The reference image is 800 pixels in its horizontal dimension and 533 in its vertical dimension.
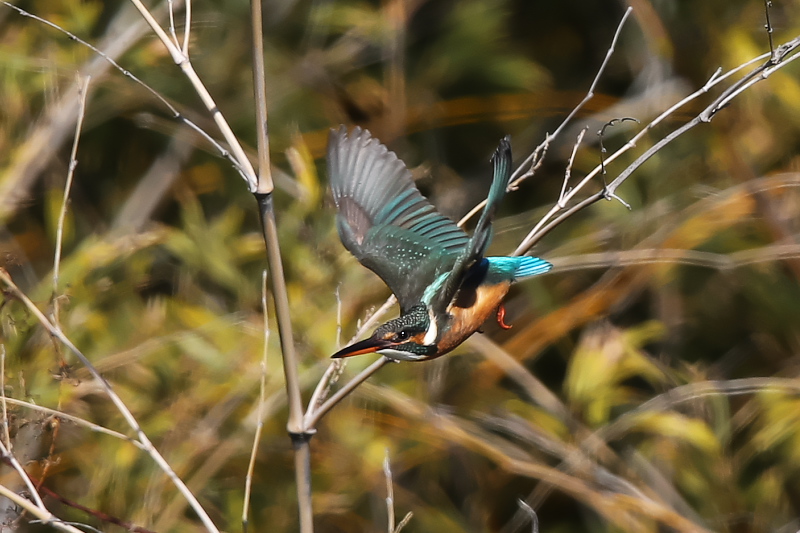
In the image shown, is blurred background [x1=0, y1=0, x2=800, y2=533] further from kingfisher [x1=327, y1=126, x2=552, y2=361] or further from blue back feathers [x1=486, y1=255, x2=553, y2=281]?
blue back feathers [x1=486, y1=255, x2=553, y2=281]

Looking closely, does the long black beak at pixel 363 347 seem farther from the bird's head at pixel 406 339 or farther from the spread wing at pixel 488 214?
the spread wing at pixel 488 214

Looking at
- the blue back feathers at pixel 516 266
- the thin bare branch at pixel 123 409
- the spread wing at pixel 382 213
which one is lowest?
the thin bare branch at pixel 123 409

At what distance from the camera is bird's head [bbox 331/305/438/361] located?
51.6 inches

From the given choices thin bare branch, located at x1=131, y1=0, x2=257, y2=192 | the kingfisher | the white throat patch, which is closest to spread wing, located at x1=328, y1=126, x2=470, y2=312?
the kingfisher

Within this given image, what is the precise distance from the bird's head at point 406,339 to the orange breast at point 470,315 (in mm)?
22

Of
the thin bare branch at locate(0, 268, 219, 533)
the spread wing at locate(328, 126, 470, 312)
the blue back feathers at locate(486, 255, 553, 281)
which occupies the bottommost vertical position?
the thin bare branch at locate(0, 268, 219, 533)

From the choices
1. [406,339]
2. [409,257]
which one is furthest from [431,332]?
[409,257]

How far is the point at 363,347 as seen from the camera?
1287 mm

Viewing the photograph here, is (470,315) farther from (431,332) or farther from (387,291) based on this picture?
(387,291)

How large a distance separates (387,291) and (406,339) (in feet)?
3.77

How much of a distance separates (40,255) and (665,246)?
2.15 meters

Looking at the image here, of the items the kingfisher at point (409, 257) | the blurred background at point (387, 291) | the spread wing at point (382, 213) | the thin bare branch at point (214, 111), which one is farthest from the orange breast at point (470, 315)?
the blurred background at point (387, 291)

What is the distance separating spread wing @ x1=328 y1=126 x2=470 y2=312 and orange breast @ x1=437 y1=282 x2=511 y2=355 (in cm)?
10

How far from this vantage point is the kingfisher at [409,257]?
4.56ft
